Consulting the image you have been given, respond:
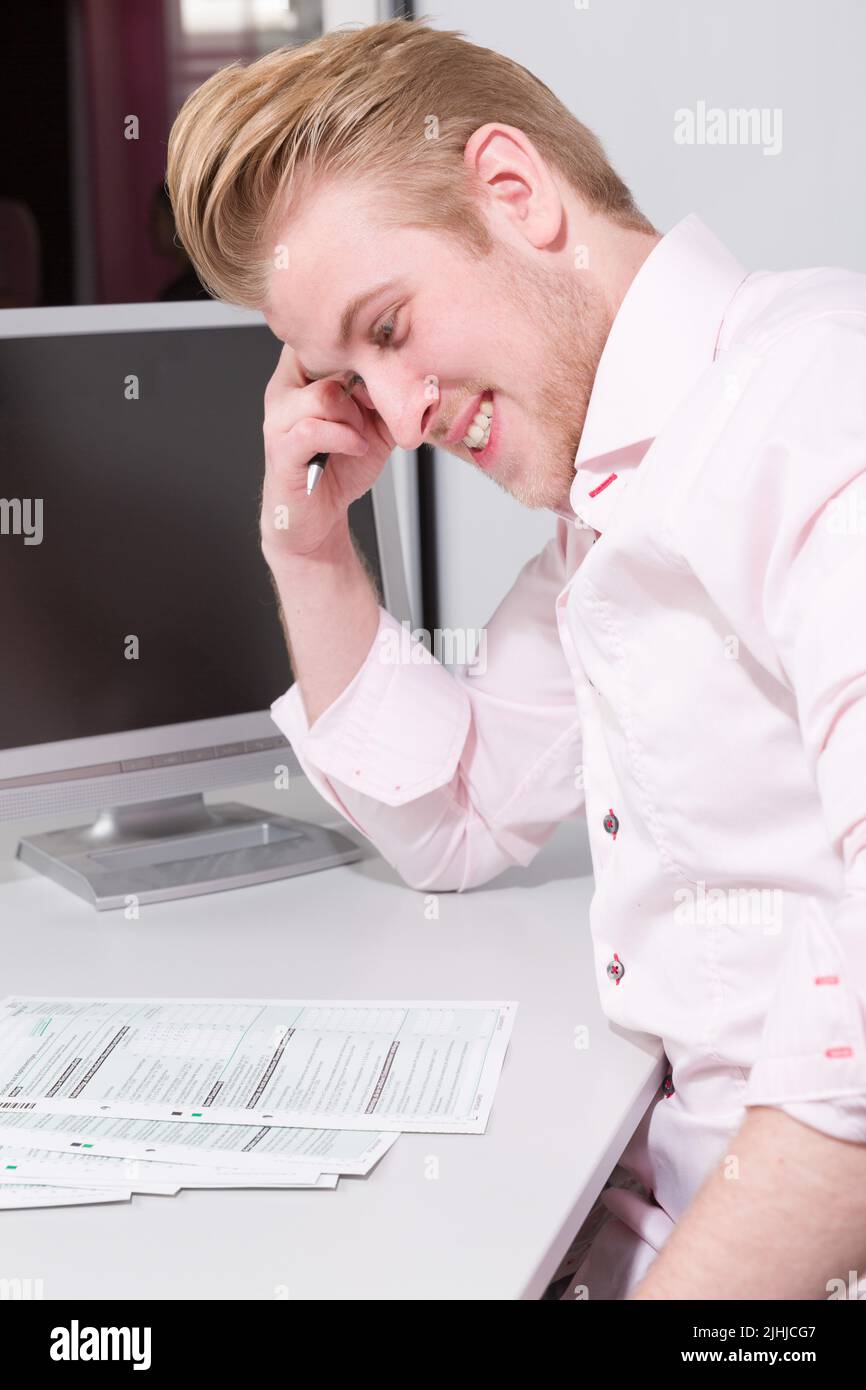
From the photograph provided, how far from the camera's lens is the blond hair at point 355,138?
103 centimetres

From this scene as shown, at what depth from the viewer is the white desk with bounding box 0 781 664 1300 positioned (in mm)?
727

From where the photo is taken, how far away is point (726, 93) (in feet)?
5.41

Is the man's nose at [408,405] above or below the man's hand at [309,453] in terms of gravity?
above

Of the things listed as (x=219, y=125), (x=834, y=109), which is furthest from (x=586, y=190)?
(x=834, y=109)

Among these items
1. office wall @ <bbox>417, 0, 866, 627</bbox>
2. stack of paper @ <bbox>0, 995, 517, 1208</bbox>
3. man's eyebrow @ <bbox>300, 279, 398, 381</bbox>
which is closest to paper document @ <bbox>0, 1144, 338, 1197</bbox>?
stack of paper @ <bbox>0, 995, 517, 1208</bbox>

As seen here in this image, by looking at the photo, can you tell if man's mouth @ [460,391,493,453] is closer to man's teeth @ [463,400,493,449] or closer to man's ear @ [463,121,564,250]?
man's teeth @ [463,400,493,449]

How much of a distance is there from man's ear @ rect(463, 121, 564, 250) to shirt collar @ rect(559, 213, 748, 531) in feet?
0.29

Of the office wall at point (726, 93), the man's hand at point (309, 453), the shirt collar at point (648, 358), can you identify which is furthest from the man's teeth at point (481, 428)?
the office wall at point (726, 93)

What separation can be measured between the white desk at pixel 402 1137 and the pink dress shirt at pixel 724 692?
0.28ft

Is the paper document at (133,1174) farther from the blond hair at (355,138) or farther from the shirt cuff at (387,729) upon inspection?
the blond hair at (355,138)

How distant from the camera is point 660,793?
Result: 928mm

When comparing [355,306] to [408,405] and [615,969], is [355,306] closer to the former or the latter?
[408,405]
